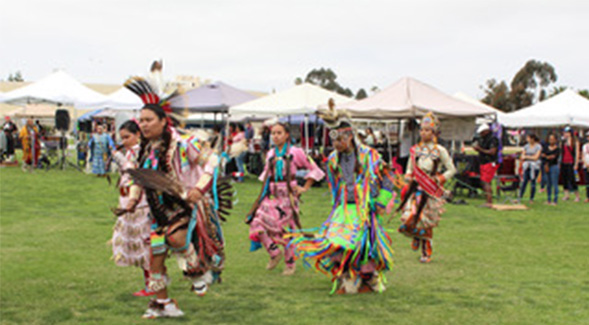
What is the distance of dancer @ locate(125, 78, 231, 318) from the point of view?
4672 millimetres

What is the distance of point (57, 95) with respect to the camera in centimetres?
2067

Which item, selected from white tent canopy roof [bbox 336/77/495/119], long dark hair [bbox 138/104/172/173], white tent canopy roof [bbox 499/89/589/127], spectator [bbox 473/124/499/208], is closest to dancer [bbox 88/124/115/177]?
white tent canopy roof [bbox 336/77/495/119]

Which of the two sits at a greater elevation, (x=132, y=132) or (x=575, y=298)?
(x=132, y=132)

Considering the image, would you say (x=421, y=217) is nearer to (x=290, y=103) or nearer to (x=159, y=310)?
(x=159, y=310)

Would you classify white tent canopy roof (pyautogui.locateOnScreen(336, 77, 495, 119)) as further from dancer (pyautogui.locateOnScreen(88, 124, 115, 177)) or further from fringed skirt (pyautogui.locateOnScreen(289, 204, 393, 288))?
fringed skirt (pyautogui.locateOnScreen(289, 204, 393, 288))

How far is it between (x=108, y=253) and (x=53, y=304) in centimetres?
220

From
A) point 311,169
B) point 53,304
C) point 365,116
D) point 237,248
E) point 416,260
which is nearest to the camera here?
point 53,304

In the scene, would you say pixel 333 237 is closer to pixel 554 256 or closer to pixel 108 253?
pixel 108 253

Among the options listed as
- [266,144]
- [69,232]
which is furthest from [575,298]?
[266,144]

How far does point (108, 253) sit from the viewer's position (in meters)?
7.34

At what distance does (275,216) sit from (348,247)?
50.8 inches

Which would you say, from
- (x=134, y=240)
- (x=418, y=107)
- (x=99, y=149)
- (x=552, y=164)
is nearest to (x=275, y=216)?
(x=134, y=240)

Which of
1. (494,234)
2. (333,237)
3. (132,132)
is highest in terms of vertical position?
(132,132)

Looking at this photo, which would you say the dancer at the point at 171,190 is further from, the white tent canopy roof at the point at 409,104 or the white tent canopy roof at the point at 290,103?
the white tent canopy roof at the point at 290,103
